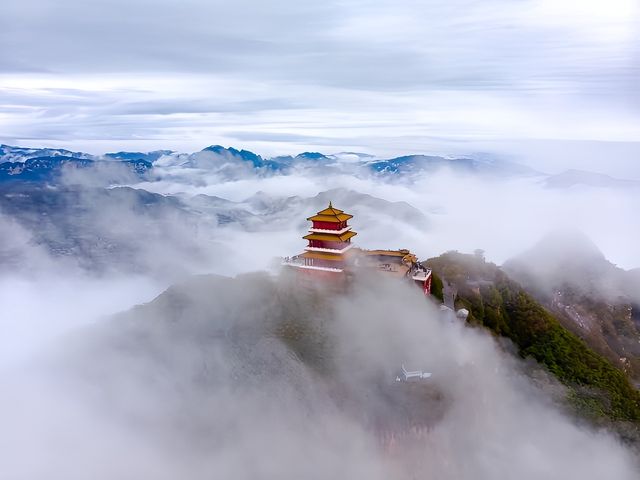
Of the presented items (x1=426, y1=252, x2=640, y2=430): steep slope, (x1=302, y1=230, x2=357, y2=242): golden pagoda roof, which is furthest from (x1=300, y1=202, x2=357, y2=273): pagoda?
(x1=426, y1=252, x2=640, y2=430): steep slope

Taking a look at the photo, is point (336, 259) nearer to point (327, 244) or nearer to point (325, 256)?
point (325, 256)

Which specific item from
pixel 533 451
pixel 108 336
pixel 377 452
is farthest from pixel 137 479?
pixel 533 451

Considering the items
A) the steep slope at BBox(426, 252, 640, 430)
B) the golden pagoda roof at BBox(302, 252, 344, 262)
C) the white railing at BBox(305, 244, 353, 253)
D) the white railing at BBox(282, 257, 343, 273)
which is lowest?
the steep slope at BBox(426, 252, 640, 430)

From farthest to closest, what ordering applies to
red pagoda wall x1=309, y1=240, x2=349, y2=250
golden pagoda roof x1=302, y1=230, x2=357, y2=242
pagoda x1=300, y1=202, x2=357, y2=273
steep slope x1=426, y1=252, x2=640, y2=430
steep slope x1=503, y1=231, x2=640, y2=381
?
steep slope x1=503, y1=231, x2=640, y2=381 < steep slope x1=426, y1=252, x2=640, y2=430 < red pagoda wall x1=309, y1=240, x2=349, y2=250 < golden pagoda roof x1=302, y1=230, x2=357, y2=242 < pagoda x1=300, y1=202, x2=357, y2=273

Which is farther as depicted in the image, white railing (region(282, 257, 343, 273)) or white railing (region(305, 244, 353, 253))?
white railing (region(282, 257, 343, 273))

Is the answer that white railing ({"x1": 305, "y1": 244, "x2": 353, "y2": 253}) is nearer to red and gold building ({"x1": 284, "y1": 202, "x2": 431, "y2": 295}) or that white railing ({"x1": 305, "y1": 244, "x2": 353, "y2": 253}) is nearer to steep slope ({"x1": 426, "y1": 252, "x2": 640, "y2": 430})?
red and gold building ({"x1": 284, "y1": 202, "x2": 431, "y2": 295})

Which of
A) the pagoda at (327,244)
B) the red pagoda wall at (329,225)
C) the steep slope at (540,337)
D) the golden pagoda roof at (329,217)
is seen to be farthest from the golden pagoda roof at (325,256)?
the steep slope at (540,337)

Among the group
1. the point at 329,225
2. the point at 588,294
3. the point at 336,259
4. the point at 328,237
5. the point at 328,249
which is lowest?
the point at 588,294

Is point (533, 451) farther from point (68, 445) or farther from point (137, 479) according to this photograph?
point (68, 445)

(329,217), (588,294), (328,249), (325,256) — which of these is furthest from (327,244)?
(588,294)
